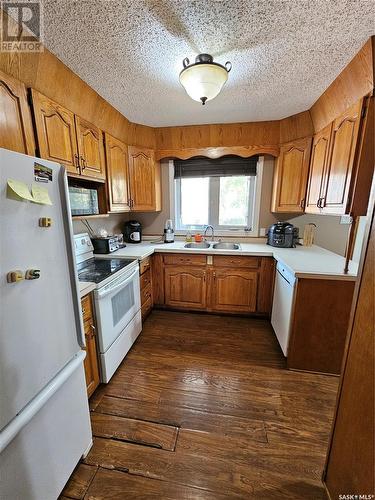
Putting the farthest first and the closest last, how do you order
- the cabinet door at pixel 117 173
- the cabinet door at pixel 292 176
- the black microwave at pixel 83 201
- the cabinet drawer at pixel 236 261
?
the cabinet drawer at pixel 236 261 → the cabinet door at pixel 292 176 → the cabinet door at pixel 117 173 → the black microwave at pixel 83 201

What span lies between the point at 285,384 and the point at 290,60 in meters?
2.44

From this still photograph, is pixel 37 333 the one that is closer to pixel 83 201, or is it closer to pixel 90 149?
pixel 83 201

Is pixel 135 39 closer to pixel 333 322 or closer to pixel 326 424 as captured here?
pixel 333 322

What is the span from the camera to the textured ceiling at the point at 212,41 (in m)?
1.07

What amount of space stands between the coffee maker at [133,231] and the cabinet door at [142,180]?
278 mm

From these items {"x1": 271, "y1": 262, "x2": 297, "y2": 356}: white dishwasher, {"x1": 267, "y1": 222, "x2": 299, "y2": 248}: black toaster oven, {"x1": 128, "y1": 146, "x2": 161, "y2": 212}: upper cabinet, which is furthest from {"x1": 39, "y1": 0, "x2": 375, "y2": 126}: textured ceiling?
{"x1": 271, "y1": 262, "x2": 297, "y2": 356}: white dishwasher

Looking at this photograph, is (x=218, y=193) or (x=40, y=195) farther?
(x=218, y=193)

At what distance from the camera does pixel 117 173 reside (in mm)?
2369

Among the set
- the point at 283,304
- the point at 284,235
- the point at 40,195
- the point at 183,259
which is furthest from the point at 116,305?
the point at 284,235

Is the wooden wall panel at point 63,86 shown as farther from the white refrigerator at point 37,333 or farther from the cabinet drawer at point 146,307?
the cabinet drawer at point 146,307

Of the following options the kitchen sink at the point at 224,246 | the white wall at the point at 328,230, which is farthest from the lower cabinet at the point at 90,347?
the white wall at the point at 328,230

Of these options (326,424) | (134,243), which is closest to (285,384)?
(326,424)

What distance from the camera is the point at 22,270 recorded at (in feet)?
2.56

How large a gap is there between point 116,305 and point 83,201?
0.98 m
